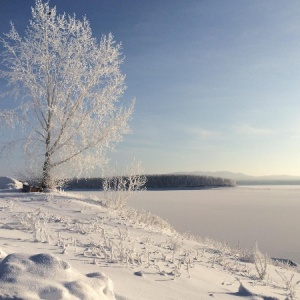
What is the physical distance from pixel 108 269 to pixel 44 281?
183 cm

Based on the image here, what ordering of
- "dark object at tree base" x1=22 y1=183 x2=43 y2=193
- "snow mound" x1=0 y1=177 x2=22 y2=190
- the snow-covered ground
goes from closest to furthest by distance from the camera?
1. the snow-covered ground
2. "dark object at tree base" x1=22 y1=183 x2=43 y2=193
3. "snow mound" x1=0 y1=177 x2=22 y2=190

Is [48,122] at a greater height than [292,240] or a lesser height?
greater

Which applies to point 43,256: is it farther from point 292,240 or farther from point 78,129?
point 78,129

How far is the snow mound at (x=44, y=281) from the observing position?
2.57m

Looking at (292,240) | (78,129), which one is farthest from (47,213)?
(292,240)

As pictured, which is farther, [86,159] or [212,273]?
[86,159]

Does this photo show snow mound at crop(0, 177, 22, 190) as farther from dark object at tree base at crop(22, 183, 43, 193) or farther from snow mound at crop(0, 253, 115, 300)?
snow mound at crop(0, 253, 115, 300)

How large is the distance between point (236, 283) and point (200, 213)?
1348 cm

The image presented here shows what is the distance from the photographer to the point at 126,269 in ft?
15.3

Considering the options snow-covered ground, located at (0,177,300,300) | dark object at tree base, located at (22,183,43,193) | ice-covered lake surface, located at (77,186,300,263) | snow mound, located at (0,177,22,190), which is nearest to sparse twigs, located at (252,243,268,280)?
snow-covered ground, located at (0,177,300,300)

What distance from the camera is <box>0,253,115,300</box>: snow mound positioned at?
8.45ft

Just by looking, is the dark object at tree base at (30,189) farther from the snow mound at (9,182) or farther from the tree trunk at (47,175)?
the snow mound at (9,182)

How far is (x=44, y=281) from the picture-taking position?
9.05 ft

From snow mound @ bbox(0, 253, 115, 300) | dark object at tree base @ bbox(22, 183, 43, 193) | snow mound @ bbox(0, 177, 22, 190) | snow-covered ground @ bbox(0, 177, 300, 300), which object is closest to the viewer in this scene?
snow mound @ bbox(0, 253, 115, 300)
